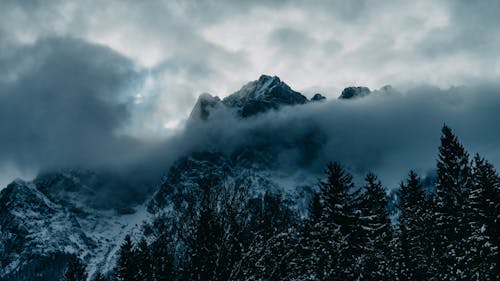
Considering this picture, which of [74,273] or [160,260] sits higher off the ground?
[74,273]

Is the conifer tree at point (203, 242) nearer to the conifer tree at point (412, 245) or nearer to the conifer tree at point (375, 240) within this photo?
the conifer tree at point (375, 240)

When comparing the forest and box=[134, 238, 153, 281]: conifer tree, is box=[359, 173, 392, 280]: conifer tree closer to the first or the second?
the forest

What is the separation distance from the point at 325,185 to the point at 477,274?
1072cm

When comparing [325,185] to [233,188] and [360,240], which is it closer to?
[360,240]

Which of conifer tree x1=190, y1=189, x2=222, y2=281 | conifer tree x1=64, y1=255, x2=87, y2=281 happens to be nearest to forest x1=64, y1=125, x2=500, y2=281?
conifer tree x1=190, y1=189, x2=222, y2=281

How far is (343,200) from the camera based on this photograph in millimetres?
29844

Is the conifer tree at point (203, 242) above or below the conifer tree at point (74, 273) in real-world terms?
below

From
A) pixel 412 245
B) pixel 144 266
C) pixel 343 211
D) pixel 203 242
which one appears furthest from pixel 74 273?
pixel 203 242

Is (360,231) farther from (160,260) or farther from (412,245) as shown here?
(160,260)

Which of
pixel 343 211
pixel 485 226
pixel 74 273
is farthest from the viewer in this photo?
pixel 74 273

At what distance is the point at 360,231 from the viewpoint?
28484 millimetres

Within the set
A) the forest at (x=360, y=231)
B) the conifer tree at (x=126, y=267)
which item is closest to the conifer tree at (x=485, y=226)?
the forest at (x=360, y=231)

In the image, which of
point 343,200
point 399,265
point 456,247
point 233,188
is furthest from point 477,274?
point 233,188

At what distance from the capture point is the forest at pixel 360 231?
1109 centimetres
